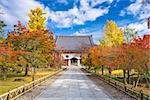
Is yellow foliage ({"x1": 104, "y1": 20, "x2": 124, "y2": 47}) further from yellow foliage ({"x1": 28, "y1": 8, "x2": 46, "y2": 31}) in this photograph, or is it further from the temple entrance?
the temple entrance

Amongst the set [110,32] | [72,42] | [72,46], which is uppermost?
[72,42]

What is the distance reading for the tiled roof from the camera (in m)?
84.7

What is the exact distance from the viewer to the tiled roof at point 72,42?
8472cm

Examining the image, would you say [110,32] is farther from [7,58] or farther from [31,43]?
[7,58]

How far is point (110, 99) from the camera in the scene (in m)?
14.7

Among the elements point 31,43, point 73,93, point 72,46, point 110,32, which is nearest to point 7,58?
point 31,43

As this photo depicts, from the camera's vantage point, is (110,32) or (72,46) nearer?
(110,32)

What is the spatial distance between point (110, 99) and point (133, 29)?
485 inches

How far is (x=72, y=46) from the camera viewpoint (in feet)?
282

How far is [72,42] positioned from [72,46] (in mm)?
1694

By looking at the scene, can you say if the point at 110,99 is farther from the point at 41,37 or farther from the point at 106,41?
the point at 106,41

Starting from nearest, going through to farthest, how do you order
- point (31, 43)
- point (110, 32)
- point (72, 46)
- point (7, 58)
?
point (7, 58) < point (31, 43) < point (110, 32) < point (72, 46)

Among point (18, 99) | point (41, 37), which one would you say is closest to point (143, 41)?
point (18, 99)

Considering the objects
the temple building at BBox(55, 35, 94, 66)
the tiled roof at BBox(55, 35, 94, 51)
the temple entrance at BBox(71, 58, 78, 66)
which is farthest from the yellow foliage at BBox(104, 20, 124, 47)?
the temple entrance at BBox(71, 58, 78, 66)
